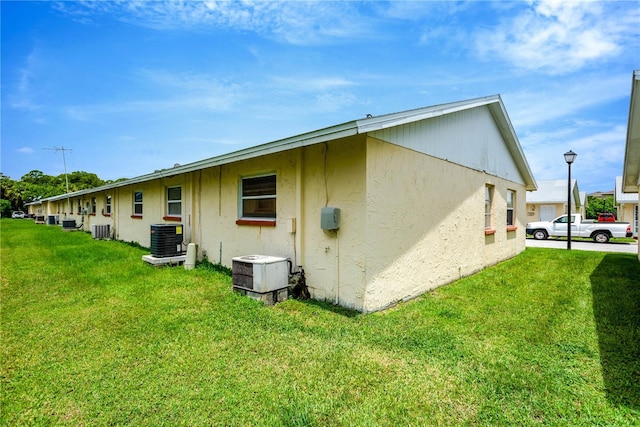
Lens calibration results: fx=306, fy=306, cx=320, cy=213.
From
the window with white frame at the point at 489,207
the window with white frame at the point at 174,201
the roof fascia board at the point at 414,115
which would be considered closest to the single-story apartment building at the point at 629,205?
the window with white frame at the point at 489,207

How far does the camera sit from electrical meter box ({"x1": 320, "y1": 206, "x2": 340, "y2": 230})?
4.77 metres

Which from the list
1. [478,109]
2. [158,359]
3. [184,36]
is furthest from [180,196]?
[478,109]

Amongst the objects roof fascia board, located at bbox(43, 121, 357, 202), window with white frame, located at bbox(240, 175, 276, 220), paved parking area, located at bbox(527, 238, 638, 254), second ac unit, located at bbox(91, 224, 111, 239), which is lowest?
paved parking area, located at bbox(527, 238, 638, 254)

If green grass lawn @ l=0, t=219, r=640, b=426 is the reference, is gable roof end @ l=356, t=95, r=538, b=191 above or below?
above

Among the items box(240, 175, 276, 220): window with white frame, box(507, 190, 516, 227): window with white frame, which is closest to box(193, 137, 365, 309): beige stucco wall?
box(240, 175, 276, 220): window with white frame

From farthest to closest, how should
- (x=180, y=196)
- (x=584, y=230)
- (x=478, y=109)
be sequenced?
(x=584, y=230) → (x=180, y=196) → (x=478, y=109)

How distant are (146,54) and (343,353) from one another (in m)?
7.85

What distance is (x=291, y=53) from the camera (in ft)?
23.4

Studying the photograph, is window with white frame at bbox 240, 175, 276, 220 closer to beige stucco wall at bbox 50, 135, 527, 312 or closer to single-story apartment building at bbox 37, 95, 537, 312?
single-story apartment building at bbox 37, 95, 537, 312

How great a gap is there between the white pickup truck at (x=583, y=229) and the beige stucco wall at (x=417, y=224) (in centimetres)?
1304

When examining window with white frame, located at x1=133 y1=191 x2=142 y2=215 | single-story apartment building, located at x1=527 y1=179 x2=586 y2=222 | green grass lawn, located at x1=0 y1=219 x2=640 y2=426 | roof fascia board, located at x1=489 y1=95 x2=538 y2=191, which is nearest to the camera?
green grass lawn, located at x1=0 y1=219 x2=640 y2=426

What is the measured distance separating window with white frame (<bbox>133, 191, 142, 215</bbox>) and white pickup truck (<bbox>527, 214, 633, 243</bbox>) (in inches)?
835

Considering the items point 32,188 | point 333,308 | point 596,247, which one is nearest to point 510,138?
point 333,308

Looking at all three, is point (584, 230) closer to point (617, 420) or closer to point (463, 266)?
point (463, 266)
